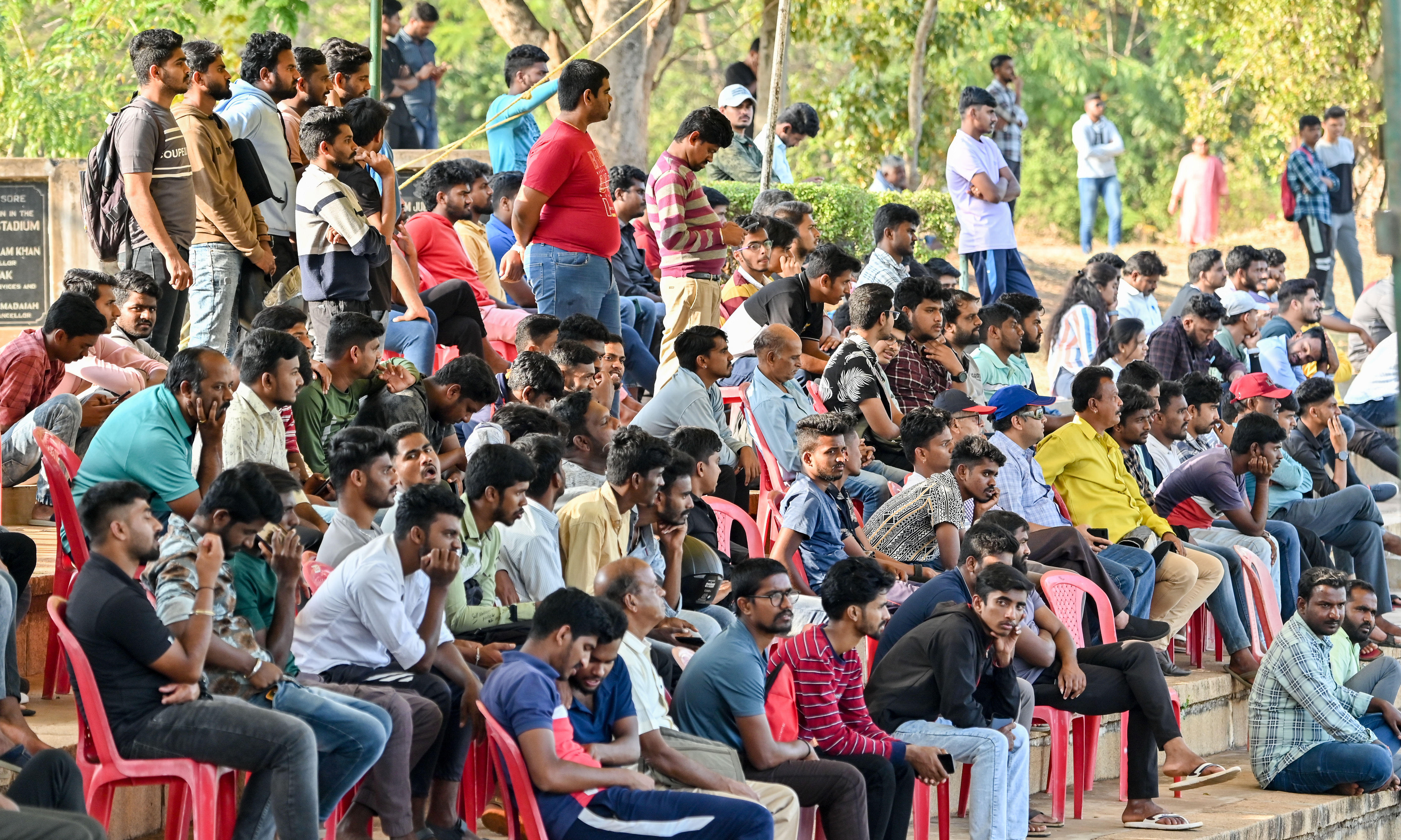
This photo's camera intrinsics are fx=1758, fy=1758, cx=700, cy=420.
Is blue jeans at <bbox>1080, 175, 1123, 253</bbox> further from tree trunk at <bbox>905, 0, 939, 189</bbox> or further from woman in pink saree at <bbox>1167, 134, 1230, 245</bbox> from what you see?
tree trunk at <bbox>905, 0, 939, 189</bbox>

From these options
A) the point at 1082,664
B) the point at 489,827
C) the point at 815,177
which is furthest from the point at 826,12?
the point at 489,827

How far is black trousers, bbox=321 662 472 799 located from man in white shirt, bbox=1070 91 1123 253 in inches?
575

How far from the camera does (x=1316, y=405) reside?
35.4ft

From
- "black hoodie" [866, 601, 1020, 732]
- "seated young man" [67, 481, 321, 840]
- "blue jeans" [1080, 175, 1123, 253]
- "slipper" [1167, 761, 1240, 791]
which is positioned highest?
"blue jeans" [1080, 175, 1123, 253]

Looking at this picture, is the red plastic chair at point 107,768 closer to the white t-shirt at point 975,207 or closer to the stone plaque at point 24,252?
the stone plaque at point 24,252

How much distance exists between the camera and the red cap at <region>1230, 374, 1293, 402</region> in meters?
10.6

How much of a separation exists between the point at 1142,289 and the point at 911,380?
4.01 metres

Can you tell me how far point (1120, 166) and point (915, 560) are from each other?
22.1 m

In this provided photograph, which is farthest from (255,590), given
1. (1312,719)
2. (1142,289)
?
(1142,289)

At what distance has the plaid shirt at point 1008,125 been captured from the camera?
14.6 m

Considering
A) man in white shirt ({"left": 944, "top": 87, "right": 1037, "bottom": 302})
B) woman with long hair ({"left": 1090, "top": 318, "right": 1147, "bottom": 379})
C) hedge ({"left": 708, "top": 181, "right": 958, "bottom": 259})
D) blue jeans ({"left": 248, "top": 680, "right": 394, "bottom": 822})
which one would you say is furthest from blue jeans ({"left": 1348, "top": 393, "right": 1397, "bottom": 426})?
blue jeans ({"left": 248, "top": 680, "right": 394, "bottom": 822})

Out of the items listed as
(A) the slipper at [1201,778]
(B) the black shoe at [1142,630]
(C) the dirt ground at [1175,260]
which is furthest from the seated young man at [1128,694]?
(C) the dirt ground at [1175,260]

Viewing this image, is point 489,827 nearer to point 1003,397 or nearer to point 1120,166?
point 1003,397

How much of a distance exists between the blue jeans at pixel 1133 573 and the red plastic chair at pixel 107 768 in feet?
15.1
